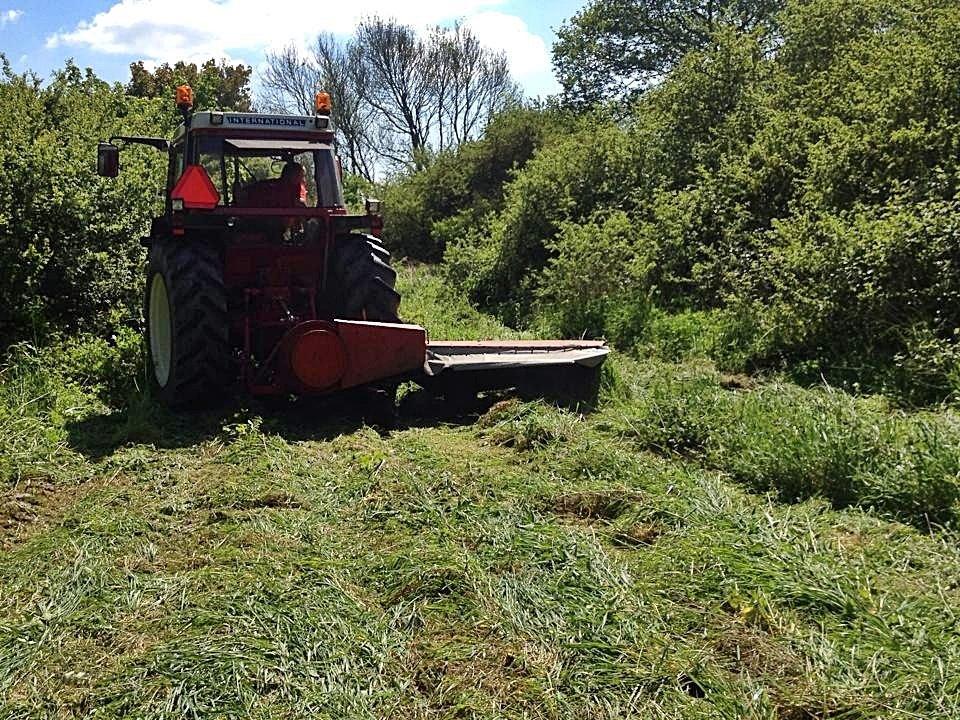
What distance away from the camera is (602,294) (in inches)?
389

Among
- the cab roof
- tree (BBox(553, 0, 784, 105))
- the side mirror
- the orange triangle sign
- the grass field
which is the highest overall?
tree (BBox(553, 0, 784, 105))

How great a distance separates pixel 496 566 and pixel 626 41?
813 inches

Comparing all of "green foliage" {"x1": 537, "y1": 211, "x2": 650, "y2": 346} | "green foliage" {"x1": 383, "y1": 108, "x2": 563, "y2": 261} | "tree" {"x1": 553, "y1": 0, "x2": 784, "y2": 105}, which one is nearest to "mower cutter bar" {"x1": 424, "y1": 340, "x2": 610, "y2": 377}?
"green foliage" {"x1": 537, "y1": 211, "x2": 650, "y2": 346}

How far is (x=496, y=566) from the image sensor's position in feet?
11.1

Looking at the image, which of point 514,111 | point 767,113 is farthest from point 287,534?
point 514,111

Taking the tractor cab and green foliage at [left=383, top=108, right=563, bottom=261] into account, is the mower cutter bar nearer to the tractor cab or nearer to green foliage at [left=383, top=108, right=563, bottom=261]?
the tractor cab

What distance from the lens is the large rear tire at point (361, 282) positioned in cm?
646

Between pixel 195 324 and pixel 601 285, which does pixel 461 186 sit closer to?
pixel 601 285

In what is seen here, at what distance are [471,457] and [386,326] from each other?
49.9 inches

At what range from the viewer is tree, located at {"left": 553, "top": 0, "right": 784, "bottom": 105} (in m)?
21.1

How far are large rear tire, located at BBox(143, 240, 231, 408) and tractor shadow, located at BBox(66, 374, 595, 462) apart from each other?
20 cm

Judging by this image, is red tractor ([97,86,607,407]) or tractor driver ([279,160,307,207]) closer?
red tractor ([97,86,607,407])

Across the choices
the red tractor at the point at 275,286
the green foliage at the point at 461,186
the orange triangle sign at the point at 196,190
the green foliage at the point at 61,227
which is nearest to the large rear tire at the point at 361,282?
the red tractor at the point at 275,286

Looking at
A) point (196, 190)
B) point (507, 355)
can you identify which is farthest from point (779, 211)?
point (196, 190)
